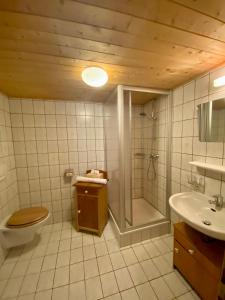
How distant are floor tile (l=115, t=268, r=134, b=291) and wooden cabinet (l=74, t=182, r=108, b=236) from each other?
0.58 m

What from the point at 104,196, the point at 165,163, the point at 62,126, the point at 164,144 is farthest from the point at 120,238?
the point at 62,126

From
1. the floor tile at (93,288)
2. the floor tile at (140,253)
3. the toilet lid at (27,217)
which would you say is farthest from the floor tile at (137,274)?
the toilet lid at (27,217)

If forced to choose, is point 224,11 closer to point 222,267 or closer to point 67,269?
point 222,267

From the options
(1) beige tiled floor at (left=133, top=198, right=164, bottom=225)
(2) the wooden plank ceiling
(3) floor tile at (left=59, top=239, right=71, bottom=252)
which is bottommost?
(3) floor tile at (left=59, top=239, right=71, bottom=252)

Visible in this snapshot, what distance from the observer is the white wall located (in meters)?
1.32

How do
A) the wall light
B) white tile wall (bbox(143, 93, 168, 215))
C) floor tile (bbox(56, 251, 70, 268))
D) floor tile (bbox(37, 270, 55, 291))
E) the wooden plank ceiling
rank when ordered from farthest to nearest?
1. white tile wall (bbox(143, 93, 168, 215))
2. floor tile (bbox(56, 251, 70, 268))
3. floor tile (bbox(37, 270, 55, 291))
4. the wall light
5. the wooden plank ceiling

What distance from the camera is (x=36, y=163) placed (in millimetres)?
2135

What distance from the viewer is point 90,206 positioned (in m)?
1.90

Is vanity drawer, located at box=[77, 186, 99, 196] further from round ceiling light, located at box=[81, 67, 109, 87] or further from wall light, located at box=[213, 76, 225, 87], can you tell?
wall light, located at box=[213, 76, 225, 87]

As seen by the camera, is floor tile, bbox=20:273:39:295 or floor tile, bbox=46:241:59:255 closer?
floor tile, bbox=20:273:39:295

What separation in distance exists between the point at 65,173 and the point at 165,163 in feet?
5.15

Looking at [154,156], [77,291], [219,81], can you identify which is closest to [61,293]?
[77,291]

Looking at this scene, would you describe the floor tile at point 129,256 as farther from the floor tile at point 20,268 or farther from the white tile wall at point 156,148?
the floor tile at point 20,268

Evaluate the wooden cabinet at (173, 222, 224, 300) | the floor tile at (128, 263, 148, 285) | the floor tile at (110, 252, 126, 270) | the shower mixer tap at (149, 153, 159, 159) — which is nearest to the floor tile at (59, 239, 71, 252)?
the floor tile at (110, 252, 126, 270)
